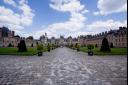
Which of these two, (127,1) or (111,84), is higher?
(127,1)

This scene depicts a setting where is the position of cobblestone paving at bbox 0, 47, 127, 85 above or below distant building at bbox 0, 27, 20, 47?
below

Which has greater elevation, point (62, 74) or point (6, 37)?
point (6, 37)

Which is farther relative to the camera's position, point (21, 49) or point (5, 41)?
point (5, 41)

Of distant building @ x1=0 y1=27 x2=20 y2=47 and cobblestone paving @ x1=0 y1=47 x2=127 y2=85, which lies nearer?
cobblestone paving @ x1=0 y1=47 x2=127 y2=85

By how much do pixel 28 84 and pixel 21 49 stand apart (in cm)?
3364

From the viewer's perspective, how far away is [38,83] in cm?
947

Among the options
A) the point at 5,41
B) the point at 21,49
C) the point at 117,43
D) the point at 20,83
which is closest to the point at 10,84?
the point at 20,83

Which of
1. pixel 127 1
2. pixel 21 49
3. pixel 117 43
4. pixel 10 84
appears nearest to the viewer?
pixel 127 1

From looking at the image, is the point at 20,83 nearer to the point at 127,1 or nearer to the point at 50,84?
the point at 50,84

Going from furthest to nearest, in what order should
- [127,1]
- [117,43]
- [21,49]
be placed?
1. [117,43]
2. [21,49]
3. [127,1]

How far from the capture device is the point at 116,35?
101188mm

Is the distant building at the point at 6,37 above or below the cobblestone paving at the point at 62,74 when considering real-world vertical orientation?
above

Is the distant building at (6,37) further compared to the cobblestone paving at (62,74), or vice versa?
the distant building at (6,37)

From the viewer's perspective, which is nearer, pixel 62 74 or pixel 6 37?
pixel 62 74
